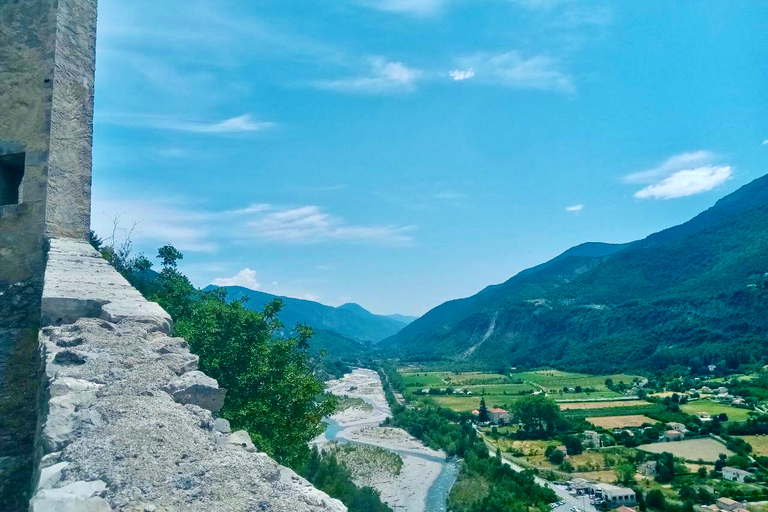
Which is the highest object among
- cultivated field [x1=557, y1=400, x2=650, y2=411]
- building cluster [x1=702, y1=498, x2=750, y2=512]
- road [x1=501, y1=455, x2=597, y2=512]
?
cultivated field [x1=557, y1=400, x2=650, y2=411]

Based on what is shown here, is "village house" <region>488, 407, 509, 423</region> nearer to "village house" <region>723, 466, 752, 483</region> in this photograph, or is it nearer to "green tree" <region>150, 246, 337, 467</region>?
"village house" <region>723, 466, 752, 483</region>

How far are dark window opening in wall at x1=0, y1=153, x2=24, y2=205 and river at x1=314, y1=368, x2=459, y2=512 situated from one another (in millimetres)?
33657

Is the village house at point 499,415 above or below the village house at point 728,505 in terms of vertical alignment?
above

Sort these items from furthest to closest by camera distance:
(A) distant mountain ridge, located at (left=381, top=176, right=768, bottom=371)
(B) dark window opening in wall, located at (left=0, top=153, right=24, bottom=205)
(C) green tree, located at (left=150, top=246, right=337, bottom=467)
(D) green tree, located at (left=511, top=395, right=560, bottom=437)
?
(A) distant mountain ridge, located at (left=381, top=176, right=768, bottom=371) < (D) green tree, located at (left=511, top=395, right=560, bottom=437) < (C) green tree, located at (left=150, top=246, right=337, bottom=467) < (B) dark window opening in wall, located at (left=0, top=153, right=24, bottom=205)

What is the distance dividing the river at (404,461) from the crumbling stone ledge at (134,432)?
35197mm

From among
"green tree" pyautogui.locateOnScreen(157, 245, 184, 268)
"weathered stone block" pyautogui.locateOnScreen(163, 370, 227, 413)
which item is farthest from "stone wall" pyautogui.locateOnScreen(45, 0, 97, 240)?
"green tree" pyautogui.locateOnScreen(157, 245, 184, 268)

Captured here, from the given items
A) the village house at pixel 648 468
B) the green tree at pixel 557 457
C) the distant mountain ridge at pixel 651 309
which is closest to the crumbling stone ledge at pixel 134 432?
the village house at pixel 648 468

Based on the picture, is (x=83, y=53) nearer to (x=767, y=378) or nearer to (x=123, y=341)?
(x=123, y=341)

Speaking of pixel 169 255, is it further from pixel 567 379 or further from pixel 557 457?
pixel 567 379

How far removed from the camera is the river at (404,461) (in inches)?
1520

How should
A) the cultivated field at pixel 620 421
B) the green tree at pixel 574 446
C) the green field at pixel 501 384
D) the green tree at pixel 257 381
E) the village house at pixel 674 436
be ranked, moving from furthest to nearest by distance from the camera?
1. the green field at pixel 501 384
2. the cultivated field at pixel 620 421
3. the village house at pixel 674 436
4. the green tree at pixel 574 446
5. the green tree at pixel 257 381

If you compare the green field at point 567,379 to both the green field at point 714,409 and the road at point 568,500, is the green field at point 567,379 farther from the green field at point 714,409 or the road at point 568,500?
the road at point 568,500

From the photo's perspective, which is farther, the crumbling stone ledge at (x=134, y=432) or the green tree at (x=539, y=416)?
the green tree at (x=539, y=416)

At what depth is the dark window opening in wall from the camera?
7.40 m
